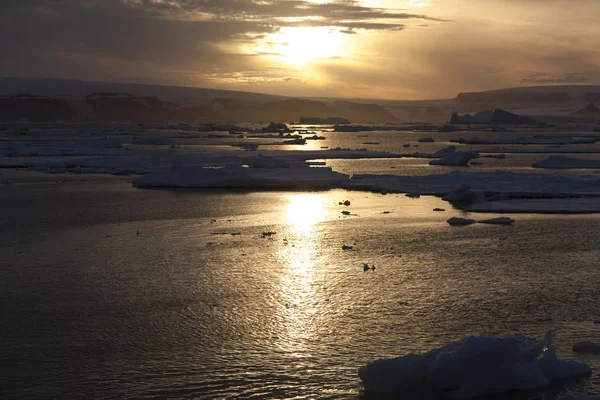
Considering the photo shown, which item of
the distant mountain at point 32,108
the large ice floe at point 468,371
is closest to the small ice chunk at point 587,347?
the large ice floe at point 468,371

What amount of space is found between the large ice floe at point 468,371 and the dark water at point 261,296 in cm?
20

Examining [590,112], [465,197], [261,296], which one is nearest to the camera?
[261,296]

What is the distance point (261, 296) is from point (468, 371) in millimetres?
2524

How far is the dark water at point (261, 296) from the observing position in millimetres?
4539

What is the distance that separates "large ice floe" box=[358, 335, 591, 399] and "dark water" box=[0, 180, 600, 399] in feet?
0.65

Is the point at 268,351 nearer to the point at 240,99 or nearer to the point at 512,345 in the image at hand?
the point at 512,345

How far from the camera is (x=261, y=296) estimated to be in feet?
20.8

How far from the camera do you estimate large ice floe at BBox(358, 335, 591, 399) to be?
4.21 metres

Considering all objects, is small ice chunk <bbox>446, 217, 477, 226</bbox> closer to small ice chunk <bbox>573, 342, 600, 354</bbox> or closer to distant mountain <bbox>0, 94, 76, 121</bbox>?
small ice chunk <bbox>573, 342, 600, 354</bbox>

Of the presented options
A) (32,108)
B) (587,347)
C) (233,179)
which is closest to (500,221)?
(587,347)

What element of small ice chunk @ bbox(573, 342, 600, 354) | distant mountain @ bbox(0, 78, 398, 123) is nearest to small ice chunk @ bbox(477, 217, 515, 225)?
small ice chunk @ bbox(573, 342, 600, 354)

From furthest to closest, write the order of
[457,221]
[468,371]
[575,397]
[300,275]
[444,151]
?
[444,151] < [457,221] < [300,275] < [468,371] < [575,397]

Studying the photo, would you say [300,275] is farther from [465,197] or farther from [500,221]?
[465,197]

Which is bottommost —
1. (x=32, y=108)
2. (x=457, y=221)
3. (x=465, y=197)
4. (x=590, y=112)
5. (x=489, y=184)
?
(x=457, y=221)
